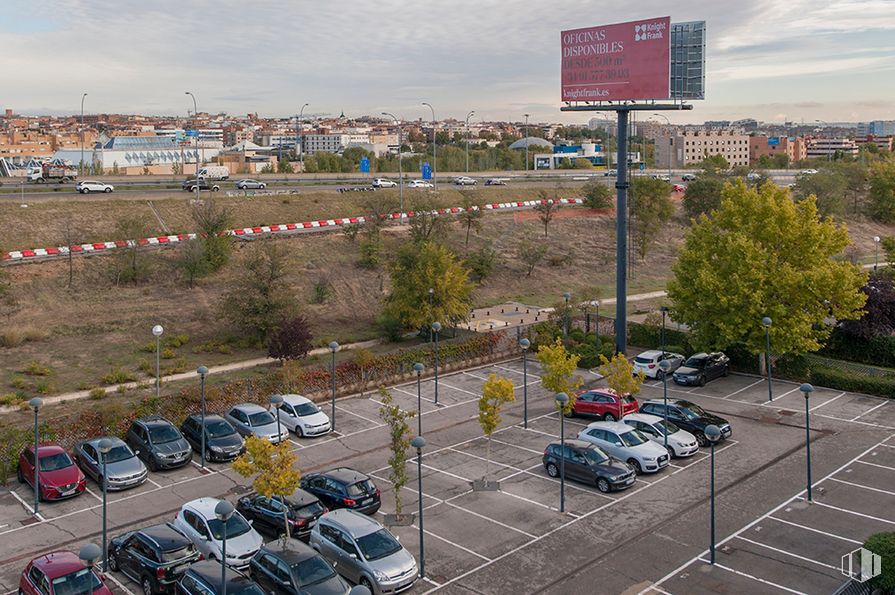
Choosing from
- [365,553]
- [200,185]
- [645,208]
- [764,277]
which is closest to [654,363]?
[764,277]

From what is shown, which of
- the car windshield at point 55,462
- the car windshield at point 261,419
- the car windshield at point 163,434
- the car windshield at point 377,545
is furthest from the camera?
the car windshield at point 261,419

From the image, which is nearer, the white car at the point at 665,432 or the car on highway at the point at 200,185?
the white car at the point at 665,432

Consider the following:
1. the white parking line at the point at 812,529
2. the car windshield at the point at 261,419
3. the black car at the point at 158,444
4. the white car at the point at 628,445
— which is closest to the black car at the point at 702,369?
the white car at the point at 628,445

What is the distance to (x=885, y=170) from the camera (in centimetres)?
8306

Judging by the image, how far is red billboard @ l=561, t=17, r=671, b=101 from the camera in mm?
35250

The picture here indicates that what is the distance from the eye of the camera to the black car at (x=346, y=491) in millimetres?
21531

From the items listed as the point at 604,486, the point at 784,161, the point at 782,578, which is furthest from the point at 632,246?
the point at 784,161

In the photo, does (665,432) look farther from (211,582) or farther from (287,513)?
(211,582)

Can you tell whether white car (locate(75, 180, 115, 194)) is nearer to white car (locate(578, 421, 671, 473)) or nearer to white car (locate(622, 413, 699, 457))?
white car (locate(578, 421, 671, 473))

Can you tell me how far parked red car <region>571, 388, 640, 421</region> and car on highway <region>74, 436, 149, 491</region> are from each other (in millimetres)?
14752

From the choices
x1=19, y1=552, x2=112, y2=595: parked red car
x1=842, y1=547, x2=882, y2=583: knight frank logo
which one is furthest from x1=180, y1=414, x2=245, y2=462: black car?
x1=842, y1=547, x2=882, y2=583: knight frank logo

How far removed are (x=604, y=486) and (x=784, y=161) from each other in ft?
489

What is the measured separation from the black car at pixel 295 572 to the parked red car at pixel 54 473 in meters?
8.16

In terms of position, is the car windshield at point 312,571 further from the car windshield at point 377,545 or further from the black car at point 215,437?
the black car at point 215,437
